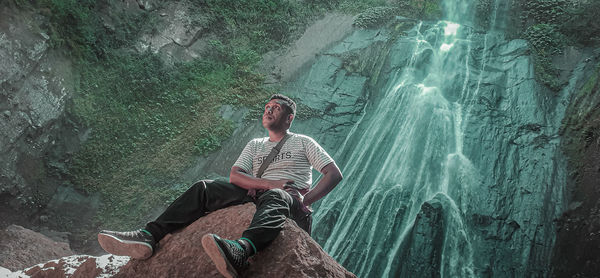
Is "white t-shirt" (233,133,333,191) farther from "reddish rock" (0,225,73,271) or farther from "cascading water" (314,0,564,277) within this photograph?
"cascading water" (314,0,564,277)

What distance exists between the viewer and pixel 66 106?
9172 mm

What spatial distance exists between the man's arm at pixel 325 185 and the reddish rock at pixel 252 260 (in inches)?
14.7

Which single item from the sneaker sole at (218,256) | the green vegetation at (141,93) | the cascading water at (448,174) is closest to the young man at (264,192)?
the sneaker sole at (218,256)

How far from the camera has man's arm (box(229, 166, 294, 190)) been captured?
9.12 ft

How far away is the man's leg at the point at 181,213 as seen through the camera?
8.29 feet

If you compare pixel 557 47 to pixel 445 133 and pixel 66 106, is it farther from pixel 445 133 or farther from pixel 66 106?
pixel 66 106

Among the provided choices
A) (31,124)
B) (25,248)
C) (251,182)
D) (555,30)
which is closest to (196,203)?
(251,182)

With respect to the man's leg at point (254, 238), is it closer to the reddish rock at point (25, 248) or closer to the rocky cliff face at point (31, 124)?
the reddish rock at point (25, 248)

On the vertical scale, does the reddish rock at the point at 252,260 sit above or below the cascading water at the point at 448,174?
below

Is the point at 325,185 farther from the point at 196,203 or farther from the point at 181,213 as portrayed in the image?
the point at 181,213

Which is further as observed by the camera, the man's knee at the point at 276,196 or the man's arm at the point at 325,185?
the man's arm at the point at 325,185

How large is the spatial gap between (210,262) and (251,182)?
689mm

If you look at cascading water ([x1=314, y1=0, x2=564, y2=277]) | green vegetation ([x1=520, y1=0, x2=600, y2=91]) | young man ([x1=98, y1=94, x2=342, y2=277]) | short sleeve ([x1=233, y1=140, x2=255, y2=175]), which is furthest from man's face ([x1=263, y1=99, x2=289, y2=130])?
green vegetation ([x1=520, y1=0, x2=600, y2=91])

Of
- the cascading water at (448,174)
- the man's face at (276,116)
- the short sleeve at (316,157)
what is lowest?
the short sleeve at (316,157)
